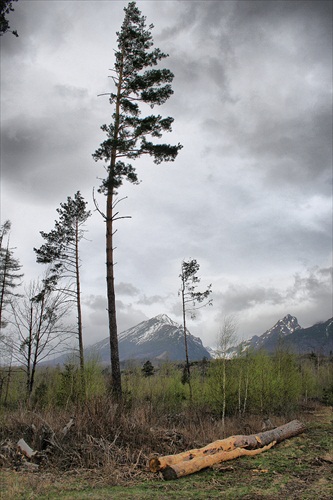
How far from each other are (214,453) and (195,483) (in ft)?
5.70

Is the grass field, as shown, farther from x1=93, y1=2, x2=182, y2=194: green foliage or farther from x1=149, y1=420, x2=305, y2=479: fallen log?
x1=93, y1=2, x2=182, y2=194: green foliage

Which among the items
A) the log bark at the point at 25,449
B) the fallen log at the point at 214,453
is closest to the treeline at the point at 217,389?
the fallen log at the point at 214,453

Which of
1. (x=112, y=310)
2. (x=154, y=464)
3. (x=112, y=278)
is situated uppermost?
(x=112, y=278)

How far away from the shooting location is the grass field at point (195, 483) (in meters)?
5.96

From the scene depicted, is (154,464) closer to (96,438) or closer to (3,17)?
(96,438)

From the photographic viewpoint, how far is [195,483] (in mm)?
6863

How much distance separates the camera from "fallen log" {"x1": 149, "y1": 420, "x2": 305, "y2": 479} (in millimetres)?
7396

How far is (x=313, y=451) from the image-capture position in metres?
10.4

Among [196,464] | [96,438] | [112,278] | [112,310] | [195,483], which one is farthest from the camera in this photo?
[112,278]

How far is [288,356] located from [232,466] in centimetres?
2202

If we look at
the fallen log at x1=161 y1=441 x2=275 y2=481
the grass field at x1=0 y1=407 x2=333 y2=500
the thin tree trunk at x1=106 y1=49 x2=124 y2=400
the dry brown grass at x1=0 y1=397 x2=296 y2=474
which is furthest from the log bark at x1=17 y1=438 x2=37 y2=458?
the thin tree trunk at x1=106 y1=49 x2=124 y2=400

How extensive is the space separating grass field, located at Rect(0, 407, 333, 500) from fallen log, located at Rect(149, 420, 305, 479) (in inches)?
6.1

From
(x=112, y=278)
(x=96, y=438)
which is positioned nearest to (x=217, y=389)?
(x=112, y=278)

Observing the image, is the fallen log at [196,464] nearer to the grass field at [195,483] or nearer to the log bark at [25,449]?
the grass field at [195,483]
